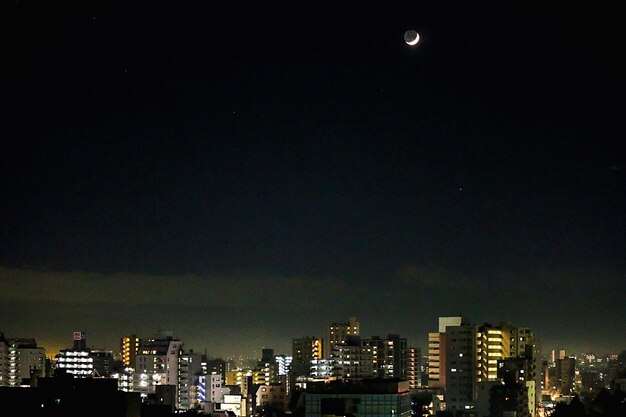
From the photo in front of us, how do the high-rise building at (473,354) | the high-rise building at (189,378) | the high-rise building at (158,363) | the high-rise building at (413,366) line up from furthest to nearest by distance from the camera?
the high-rise building at (413,366)
the high-rise building at (473,354)
the high-rise building at (158,363)
the high-rise building at (189,378)

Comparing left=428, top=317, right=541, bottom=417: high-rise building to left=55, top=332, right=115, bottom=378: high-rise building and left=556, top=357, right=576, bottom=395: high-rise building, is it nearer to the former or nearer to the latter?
left=556, top=357, right=576, bottom=395: high-rise building

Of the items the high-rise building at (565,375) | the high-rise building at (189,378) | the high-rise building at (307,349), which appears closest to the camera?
the high-rise building at (189,378)

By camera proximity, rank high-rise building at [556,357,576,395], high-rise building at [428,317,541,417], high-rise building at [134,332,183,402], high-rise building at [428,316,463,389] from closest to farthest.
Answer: high-rise building at [134,332,183,402]
high-rise building at [428,317,541,417]
high-rise building at [428,316,463,389]
high-rise building at [556,357,576,395]

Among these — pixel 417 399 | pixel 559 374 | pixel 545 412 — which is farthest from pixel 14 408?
pixel 559 374

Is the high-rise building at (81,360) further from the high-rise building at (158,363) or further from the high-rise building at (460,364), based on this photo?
the high-rise building at (460,364)

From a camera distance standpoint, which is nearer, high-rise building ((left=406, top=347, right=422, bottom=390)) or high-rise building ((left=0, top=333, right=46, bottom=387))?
high-rise building ((left=0, top=333, right=46, bottom=387))

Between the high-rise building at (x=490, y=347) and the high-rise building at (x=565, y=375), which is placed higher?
the high-rise building at (x=490, y=347)

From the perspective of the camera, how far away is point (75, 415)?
1530 centimetres

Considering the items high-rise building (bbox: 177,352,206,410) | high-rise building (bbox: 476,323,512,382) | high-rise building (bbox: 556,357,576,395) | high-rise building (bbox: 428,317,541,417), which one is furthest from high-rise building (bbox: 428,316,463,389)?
high-rise building (bbox: 177,352,206,410)

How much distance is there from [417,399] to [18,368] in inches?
498

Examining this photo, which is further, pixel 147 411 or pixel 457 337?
pixel 457 337

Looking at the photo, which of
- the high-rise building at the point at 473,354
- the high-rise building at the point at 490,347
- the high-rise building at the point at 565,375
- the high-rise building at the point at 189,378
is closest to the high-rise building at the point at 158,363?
the high-rise building at the point at 189,378

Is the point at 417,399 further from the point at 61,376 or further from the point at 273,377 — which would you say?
the point at 61,376

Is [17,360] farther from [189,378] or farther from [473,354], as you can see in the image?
[473,354]
